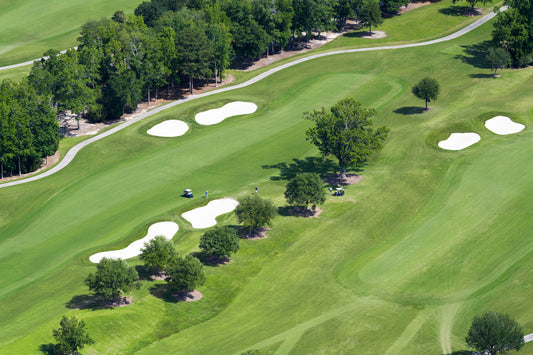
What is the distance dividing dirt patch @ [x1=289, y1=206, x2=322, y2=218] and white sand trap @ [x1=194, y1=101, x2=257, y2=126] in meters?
40.4

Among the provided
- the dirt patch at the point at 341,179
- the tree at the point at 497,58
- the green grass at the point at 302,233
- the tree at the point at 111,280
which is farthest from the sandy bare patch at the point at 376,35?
the tree at the point at 111,280

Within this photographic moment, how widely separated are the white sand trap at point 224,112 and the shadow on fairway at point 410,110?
28510 millimetres

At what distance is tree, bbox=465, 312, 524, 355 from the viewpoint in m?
63.1

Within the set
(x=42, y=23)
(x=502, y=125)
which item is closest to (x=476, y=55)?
(x=502, y=125)

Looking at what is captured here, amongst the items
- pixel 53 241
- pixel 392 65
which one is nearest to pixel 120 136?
pixel 53 241

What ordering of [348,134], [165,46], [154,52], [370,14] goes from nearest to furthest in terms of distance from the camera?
1. [348,134]
2. [154,52]
3. [165,46]
4. [370,14]

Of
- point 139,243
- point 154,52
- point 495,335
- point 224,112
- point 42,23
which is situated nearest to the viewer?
point 495,335

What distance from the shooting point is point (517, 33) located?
151 meters

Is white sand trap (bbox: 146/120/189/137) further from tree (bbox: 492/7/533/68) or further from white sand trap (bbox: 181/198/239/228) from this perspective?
tree (bbox: 492/7/533/68)

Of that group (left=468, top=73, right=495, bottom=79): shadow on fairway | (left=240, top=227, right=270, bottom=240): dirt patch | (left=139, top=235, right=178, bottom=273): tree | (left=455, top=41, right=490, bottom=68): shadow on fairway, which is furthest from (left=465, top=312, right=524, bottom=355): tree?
(left=455, top=41, right=490, bottom=68): shadow on fairway

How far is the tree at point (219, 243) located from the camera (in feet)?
274

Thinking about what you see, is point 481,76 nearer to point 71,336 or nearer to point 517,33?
point 517,33

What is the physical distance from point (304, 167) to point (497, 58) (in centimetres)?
5742

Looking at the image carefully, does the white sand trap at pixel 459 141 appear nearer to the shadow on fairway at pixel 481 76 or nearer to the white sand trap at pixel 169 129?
the shadow on fairway at pixel 481 76
